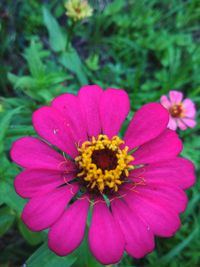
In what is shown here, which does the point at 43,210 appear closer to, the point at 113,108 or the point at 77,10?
the point at 113,108

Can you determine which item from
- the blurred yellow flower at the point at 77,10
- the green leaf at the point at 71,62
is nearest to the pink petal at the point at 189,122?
the green leaf at the point at 71,62

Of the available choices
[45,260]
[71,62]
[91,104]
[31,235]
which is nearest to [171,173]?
[91,104]

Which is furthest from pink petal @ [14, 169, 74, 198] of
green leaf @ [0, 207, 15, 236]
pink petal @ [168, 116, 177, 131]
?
pink petal @ [168, 116, 177, 131]

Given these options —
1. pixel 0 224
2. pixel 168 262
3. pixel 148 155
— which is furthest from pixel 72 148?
pixel 168 262

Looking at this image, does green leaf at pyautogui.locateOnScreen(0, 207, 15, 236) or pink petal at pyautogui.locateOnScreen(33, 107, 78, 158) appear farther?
green leaf at pyautogui.locateOnScreen(0, 207, 15, 236)

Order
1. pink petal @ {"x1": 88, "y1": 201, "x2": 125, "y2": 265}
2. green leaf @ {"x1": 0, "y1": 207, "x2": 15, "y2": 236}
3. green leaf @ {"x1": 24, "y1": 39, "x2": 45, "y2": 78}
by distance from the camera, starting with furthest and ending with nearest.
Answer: green leaf @ {"x1": 24, "y1": 39, "x2": 45, "y2": 78}, green leaf @ {"x1": 0, "y1": 207, "x2": 15, "y2": 236}, pink petal @ {"x1": 88, "y1": 201, "x2": 125, "y2": 265}

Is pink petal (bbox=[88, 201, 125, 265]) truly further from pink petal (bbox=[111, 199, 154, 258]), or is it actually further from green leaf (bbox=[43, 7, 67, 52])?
green leaf (bbox=[43, 7, 67, 52])

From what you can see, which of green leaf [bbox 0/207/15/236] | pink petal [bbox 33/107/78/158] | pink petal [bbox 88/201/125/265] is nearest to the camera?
pink petal [bbox 88/201/125/265]

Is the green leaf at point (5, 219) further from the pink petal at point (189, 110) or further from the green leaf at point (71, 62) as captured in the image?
the pink petal at point (189, 110)
